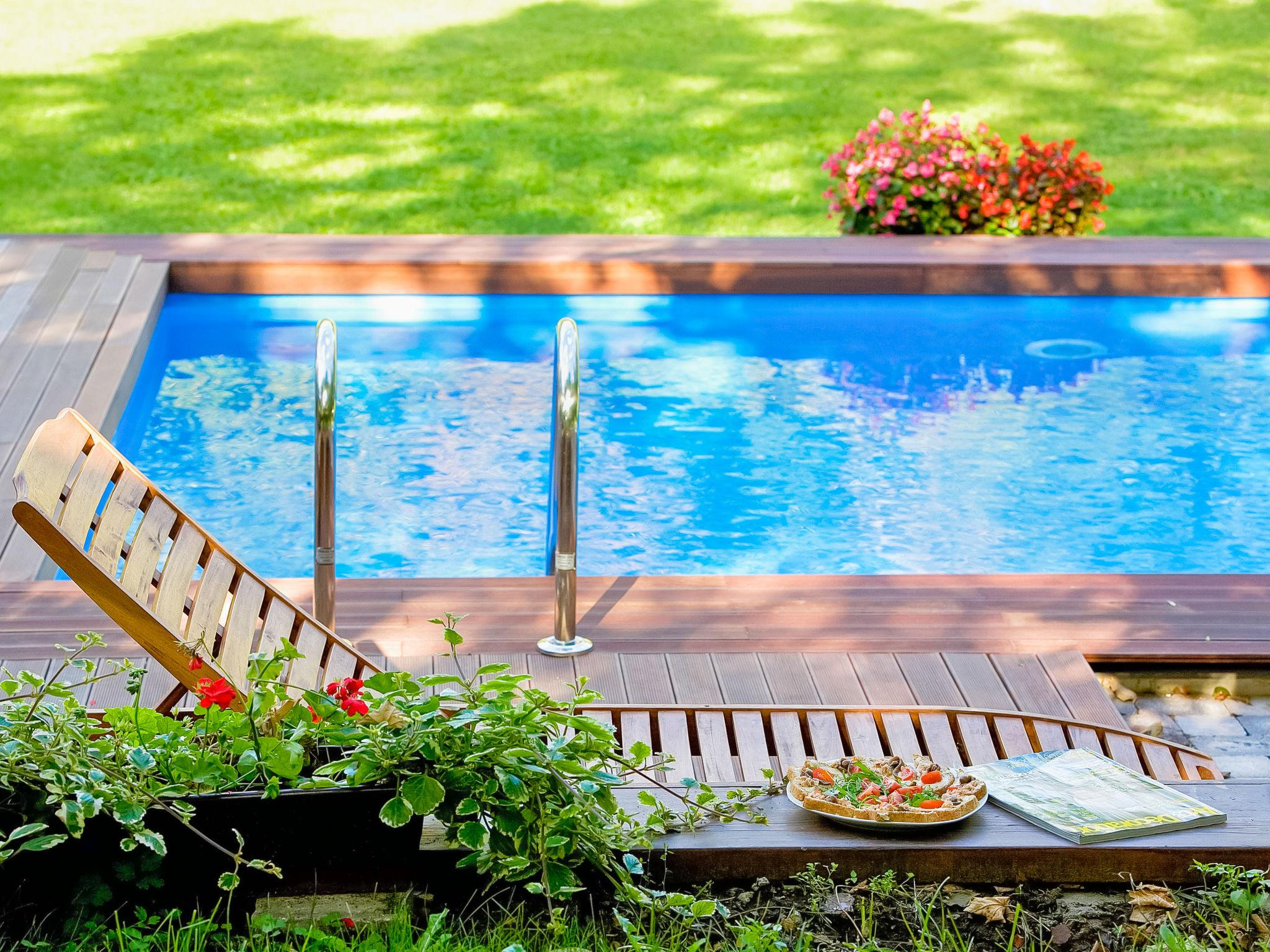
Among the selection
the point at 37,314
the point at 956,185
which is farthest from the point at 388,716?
the point at 956,185

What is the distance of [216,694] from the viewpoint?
2.09 metres

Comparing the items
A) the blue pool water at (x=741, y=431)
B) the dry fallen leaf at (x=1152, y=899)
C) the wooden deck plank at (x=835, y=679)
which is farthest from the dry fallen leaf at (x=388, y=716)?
the blue pool water at (x=741, y=431)

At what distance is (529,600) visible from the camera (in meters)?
4.10

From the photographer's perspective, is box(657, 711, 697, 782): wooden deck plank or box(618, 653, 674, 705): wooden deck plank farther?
box(618, 653, 674, 705): wooden deck plank

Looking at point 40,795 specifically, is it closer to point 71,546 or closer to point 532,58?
point 71,546

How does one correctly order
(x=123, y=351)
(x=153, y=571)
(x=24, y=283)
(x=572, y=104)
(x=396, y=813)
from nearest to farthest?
(x=396, y=813)
(x=153, y=571)
(x=123, y=351)
(x=24, y=283)
(x=572, y=104)

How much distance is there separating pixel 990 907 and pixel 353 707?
3.46 ft

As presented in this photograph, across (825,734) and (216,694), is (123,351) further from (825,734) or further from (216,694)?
(216,694)

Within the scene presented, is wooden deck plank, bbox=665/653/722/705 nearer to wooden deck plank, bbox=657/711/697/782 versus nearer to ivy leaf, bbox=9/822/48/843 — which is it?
wooden deck plank, bbox=657/711/697/782

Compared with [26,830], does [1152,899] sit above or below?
below

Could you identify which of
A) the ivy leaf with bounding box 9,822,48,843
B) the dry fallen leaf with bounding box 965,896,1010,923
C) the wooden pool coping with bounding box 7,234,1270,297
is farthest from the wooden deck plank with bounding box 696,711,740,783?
the wooden pool coping with bounding box 7,234,1270,297

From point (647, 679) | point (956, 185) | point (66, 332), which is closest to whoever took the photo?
point (647, 679)

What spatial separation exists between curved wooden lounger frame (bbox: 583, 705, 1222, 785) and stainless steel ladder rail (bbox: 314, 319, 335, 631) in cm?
86

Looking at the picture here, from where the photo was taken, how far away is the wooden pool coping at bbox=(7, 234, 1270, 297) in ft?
25.5
